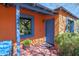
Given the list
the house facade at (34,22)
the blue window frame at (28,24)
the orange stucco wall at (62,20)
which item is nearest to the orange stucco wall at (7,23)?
the house facade at (34,22)

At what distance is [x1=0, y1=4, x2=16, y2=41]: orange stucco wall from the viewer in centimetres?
793

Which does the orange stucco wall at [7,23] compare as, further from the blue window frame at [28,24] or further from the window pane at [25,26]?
the window pane at [25,26]

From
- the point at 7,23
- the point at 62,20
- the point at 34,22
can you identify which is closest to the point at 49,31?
the point at 62,20

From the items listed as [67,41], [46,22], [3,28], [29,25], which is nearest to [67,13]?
[46,22]

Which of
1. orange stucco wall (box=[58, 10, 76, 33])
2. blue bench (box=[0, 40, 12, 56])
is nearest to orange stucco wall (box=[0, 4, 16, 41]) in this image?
blue bench (box=[0, 40, 12, 56])

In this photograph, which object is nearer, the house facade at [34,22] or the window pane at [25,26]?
the house facade at [34,22]

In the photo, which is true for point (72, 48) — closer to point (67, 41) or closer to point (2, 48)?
point (67, 41)

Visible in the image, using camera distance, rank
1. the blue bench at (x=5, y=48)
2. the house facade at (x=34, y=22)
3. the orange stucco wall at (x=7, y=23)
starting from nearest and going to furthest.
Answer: the blue bench at (x=5, y=48)
the orange stucco wall at (x=7, y=23)
the house facade at (x=34, y=22)

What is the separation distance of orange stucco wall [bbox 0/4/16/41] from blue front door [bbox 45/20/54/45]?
11.3 ft

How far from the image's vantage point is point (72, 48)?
782 cm

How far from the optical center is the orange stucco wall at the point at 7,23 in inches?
312

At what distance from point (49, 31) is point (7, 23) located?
410 centimetres

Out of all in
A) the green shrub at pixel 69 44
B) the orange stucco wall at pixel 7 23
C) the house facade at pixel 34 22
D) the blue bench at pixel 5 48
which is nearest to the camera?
the blue bench at pixel 5 48

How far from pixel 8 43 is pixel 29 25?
3021 millimetres
